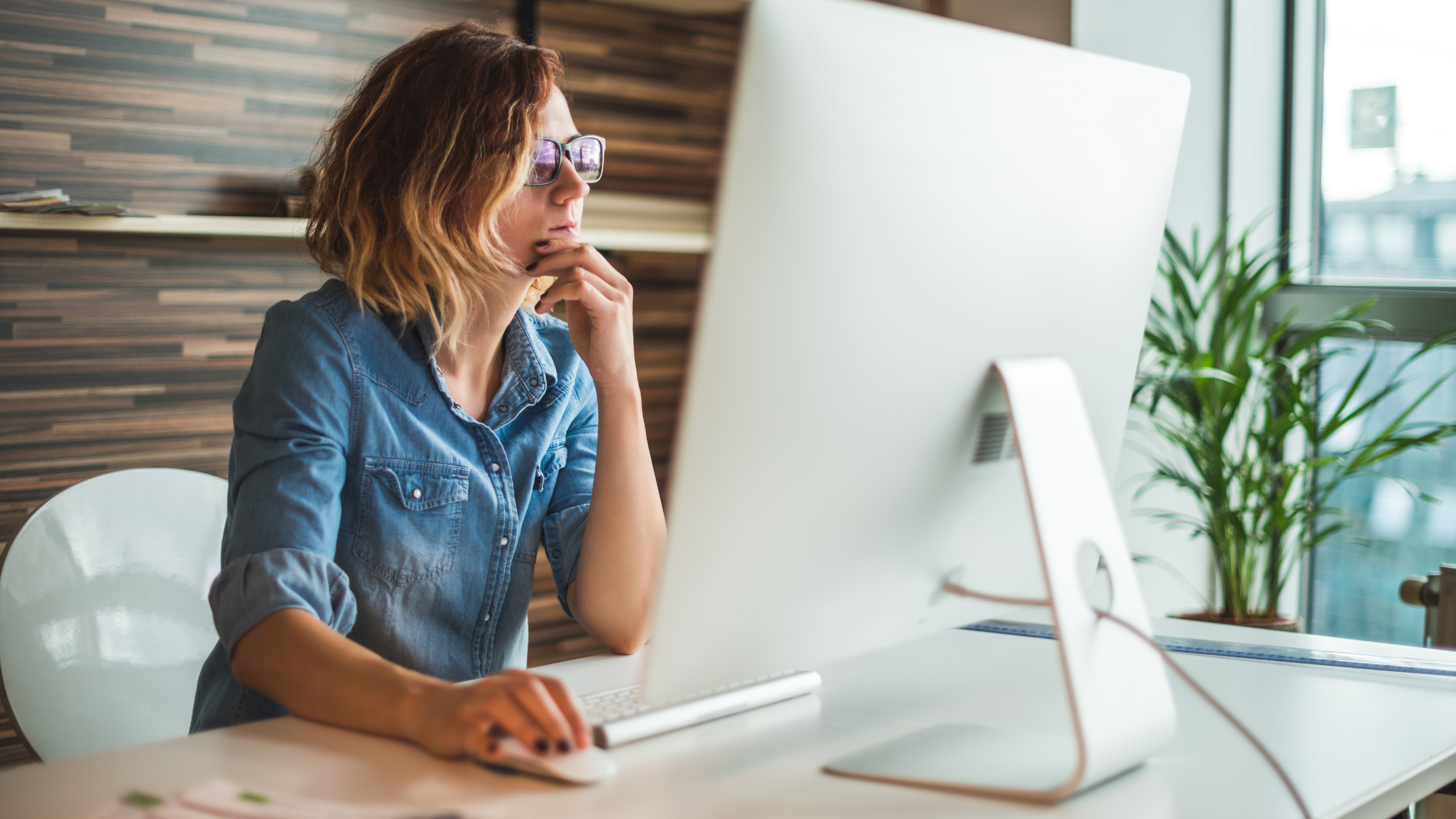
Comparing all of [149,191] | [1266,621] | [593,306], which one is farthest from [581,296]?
[1266,621]

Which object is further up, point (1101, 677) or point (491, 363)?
point (491, 363)

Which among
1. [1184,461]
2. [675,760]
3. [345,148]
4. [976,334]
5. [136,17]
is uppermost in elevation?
[136,17]

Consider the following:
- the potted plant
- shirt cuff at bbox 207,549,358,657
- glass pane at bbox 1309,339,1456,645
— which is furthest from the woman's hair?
glass pane at bbox 1309,339,1456,645

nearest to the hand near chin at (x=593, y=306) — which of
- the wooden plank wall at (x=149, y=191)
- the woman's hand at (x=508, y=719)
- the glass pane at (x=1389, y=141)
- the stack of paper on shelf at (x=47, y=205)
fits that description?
the woman's hand at (x=508, y=719)

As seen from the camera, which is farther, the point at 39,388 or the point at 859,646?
the point at 39,388

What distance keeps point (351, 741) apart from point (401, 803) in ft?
0.52

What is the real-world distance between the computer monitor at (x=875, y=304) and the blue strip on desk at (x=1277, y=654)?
36cm

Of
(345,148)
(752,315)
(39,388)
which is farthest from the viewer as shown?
(39,388)

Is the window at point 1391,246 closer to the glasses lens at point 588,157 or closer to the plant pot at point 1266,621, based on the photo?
the plant pot at point 1266,621

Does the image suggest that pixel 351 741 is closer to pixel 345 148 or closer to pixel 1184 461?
pixel 345 148

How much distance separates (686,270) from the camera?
10.5 ft

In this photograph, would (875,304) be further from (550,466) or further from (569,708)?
(550,466)

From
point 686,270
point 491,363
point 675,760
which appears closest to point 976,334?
point 675,760

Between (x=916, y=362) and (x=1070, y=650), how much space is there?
229 millimetres
